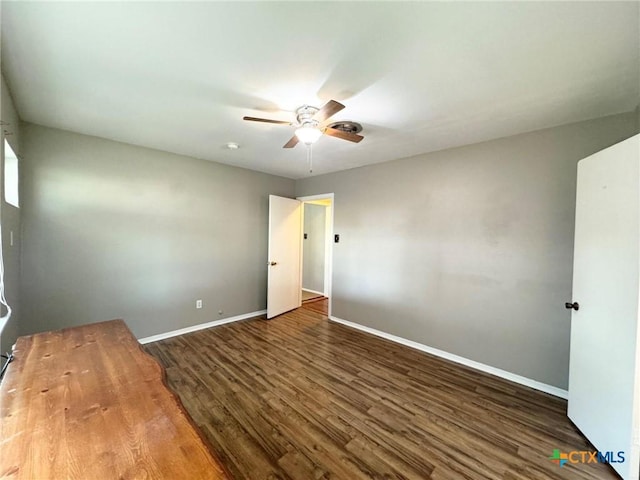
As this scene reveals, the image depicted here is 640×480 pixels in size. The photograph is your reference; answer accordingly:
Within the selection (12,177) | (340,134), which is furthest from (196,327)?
(340,134)

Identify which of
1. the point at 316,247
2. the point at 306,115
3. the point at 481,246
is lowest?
the point at 316,247

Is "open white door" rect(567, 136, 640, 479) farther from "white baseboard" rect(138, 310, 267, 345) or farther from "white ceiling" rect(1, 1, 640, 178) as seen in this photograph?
"white baseboard" rect(138, 310, 267, 345)

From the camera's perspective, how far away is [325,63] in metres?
1.54

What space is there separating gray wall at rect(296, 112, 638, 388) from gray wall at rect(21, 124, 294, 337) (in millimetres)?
1956

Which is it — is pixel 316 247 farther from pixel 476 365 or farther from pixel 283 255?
pixel 476 365

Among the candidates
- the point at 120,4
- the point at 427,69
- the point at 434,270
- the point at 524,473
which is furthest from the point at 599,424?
the point at 120,4

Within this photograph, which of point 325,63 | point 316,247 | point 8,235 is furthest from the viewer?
point 316,247

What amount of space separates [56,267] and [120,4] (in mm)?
2705

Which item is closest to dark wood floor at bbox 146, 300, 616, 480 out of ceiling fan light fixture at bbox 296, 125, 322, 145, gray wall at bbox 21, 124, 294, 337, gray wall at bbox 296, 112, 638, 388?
gray wall at bbox 296, 112, 638, 388

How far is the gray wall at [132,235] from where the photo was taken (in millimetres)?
A: 2545

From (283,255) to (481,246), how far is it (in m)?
2.95

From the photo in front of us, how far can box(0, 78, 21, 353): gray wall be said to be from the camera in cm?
176

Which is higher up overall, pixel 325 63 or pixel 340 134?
pixel 325 63

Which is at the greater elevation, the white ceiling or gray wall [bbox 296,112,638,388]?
the white ceiling
